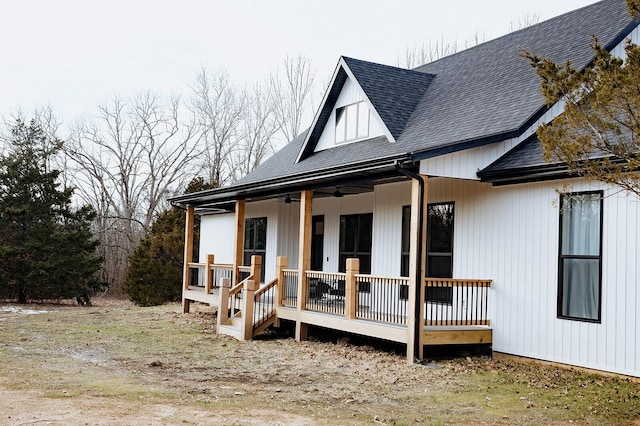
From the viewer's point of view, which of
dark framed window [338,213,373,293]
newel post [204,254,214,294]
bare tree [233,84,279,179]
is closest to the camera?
dark framed window [338,213,373,293]

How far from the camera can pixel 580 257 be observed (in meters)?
10.4

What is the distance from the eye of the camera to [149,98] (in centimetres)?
4397

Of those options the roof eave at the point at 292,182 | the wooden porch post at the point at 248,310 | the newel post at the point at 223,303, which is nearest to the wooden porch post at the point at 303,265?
the roof eave at the point at 292,182

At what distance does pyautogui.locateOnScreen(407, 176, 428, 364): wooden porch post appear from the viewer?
10.8 m

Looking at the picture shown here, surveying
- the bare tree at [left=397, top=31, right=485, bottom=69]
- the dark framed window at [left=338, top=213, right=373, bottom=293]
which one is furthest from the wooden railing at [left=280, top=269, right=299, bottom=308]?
the bare tree at [left=397, top=31, right=485, bottom=69]

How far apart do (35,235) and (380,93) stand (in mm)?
15627

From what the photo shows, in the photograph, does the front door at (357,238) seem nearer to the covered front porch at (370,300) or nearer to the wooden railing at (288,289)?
the covered front porch at (370,300)

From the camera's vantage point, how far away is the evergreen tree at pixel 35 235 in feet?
80.1

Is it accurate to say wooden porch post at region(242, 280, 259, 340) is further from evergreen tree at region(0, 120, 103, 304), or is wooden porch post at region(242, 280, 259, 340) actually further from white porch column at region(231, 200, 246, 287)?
evergreen tree at region(0, 120, 103, 304)

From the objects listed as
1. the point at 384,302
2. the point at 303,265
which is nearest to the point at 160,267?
the point at 303,265

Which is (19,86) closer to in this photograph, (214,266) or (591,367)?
(214,266)

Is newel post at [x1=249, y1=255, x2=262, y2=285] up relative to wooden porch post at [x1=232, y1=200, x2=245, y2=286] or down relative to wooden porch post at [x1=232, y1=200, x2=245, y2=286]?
down

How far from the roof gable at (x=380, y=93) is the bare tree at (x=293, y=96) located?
82.0ft

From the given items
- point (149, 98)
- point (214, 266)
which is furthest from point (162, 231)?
point (149, 98)
